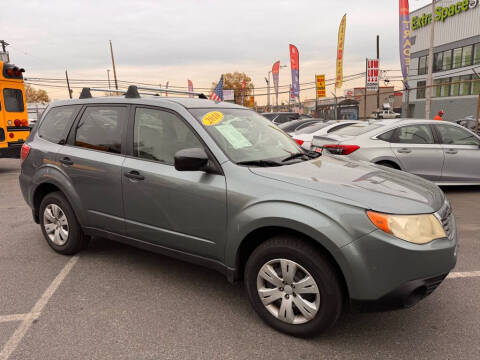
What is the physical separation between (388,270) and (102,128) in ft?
9.64

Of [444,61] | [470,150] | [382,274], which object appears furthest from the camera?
[444,61]

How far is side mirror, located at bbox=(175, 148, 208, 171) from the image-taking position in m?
2.76

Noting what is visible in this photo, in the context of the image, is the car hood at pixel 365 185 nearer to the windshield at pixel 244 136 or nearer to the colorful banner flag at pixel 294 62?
the windshield at pixel 244 136

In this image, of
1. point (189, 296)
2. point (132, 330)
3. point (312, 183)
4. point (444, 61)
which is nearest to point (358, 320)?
point (312, 183)

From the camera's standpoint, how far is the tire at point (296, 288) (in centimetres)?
243

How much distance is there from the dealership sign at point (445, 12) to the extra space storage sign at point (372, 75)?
16.2 meters

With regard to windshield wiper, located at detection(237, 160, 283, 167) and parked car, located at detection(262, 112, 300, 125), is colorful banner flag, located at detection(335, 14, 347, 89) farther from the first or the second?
windshield wiper, located at detection(237, 160, 283, 167)

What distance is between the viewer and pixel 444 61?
34906 mm

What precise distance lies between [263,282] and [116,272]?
5.82ft

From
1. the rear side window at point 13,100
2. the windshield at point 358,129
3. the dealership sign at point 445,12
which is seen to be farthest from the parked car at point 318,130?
the dealership sign at point 445,12

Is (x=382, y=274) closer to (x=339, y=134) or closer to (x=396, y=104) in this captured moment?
(x=339, y=134)

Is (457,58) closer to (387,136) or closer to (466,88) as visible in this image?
(466,88)

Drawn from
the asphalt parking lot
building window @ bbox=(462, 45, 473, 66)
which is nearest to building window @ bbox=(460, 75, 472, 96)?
building window @ bbox=(462, 45, 473, 66)

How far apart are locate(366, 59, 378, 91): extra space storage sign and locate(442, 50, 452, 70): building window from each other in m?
17.6
